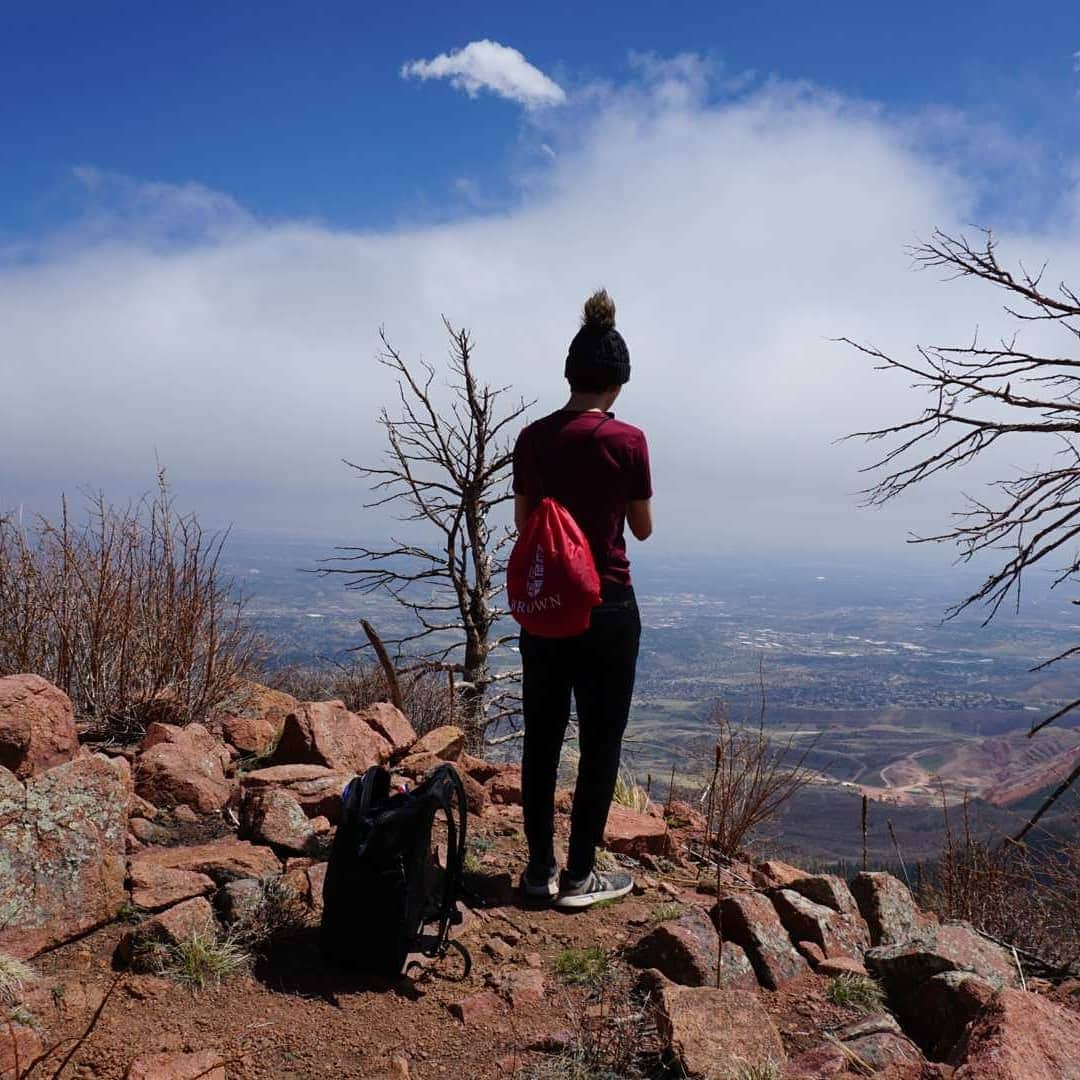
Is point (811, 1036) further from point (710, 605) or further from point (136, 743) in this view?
point (710, 605)

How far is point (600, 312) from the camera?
2795 millimetres

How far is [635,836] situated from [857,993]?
1.48 metres

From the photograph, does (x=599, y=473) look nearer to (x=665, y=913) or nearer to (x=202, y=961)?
(x=665, y=913)

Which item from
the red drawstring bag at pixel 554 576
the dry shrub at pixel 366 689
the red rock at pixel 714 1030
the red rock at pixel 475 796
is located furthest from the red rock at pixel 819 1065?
the dry shrub at pixel 366 689

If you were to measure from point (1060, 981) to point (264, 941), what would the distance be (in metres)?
2.91

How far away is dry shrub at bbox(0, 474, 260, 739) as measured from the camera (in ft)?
15.1

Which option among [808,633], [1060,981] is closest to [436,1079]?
[1060,981]

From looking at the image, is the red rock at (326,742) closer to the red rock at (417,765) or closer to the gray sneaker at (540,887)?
the red rock at (417,765)

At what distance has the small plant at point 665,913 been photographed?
3.01m

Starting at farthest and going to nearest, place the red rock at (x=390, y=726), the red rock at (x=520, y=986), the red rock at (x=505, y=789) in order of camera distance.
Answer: the red rock at (x=390, y=726) → the red rock at (x=505, y=789) → the red rock at (x=520, y=986)

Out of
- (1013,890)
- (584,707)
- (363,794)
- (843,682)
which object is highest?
(584,707)

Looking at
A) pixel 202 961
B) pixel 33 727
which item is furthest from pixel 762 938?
pixel 33 727

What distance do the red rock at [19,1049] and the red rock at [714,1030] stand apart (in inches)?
61.2

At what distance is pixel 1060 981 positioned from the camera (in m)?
2.89
